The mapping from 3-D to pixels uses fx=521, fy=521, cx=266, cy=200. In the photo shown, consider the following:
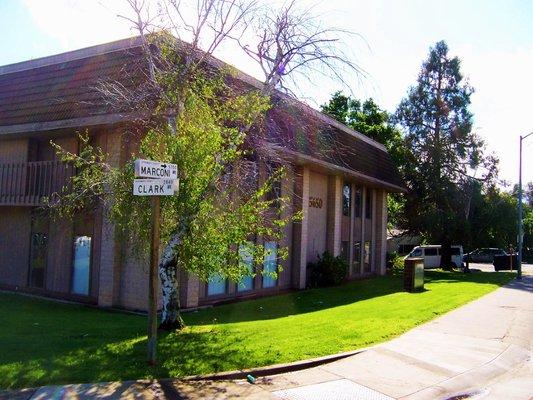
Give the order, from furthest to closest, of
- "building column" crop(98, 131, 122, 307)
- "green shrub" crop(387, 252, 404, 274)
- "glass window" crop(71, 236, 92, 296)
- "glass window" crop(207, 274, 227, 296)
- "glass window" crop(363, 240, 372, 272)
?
"green shrub" crop(387, 252, 404, 274)
"glass window" crop(363, 240, 372, 272)
"glass window" crop(207, 274, 227, 296)
"glass window" crop(71, 236, 92, 296)
"building column" crop(98, 131, 122, 307)

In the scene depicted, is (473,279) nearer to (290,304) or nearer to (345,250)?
(345,250)

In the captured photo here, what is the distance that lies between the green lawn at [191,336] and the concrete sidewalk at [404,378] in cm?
42

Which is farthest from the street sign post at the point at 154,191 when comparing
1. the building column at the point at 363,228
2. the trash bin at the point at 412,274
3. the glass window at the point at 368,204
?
the glass window at the point at 368,204

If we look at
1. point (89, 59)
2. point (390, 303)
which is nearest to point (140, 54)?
point (89, 59)

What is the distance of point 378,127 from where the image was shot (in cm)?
4112

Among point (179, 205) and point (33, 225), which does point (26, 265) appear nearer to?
point (33, 225)

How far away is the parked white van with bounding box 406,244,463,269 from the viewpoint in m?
38.6

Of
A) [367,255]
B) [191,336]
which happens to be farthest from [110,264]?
[367,255]

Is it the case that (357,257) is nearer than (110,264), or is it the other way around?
(110,264)

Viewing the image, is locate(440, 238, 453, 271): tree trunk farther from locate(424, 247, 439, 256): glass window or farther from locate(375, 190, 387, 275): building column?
locate(375, 190, 387, 275): building column

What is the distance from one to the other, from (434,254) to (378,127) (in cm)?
1069

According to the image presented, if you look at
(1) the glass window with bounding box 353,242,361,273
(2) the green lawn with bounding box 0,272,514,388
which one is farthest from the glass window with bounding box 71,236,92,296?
(1) the glass window with bounding box 353,242,361,273

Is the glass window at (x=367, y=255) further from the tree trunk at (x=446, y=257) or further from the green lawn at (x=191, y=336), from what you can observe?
the tree trunk at (x=446, y=257)

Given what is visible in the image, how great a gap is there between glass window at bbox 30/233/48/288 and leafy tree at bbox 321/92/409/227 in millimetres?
23738
